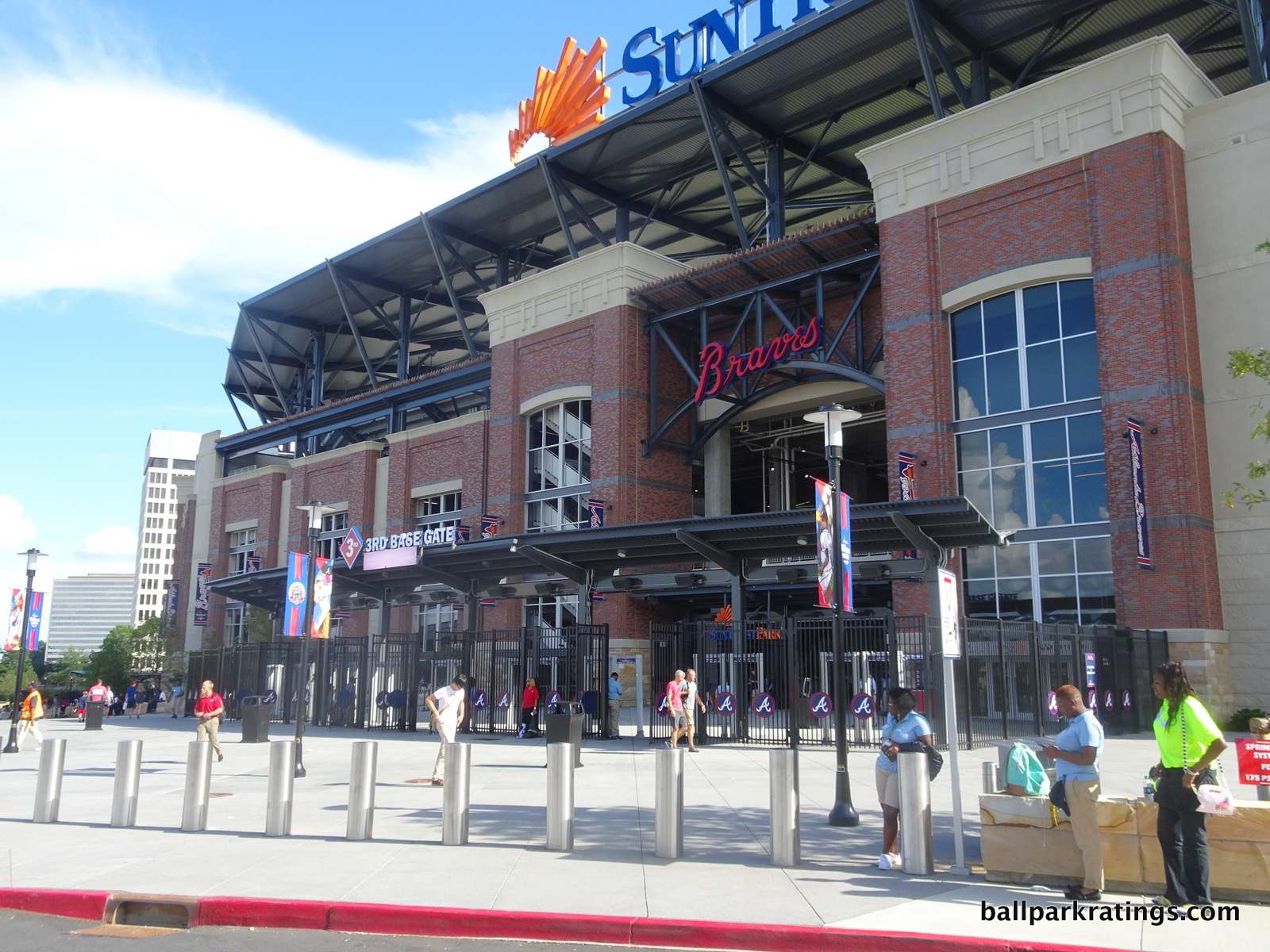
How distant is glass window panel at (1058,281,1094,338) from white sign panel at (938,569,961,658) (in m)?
19.5

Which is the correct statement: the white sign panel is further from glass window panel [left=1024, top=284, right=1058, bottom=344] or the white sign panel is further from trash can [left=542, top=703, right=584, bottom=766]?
glass window panel [left=1024, top=284, right=1058, bottom=344]

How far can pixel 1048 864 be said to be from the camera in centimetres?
867

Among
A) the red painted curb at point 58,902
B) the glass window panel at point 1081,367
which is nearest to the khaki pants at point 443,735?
the red painted curb at point 58,902

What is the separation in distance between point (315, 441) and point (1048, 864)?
180 feet

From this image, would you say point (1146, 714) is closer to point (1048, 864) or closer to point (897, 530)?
point (897, 530)

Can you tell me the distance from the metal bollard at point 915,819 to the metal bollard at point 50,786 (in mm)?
9958

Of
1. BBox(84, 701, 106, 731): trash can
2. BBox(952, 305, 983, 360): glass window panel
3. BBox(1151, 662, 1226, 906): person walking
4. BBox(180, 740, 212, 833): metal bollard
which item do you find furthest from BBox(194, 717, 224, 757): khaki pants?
BBox(952, 305, 983, 360): glass window panel

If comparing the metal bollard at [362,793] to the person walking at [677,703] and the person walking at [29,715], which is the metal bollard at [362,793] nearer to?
the person walking at [677,703]

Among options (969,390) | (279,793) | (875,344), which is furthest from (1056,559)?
(279,793)

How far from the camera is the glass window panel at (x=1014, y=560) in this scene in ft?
89.4

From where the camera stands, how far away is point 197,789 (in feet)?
39.3

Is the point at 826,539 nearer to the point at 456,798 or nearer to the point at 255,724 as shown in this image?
the point at 456,798

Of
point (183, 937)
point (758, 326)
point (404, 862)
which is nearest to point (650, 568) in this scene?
point (758, 326)

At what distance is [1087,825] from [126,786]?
1042 centimetres
